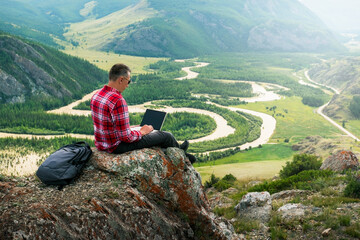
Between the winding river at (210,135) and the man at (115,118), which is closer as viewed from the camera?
the man at (115,118)

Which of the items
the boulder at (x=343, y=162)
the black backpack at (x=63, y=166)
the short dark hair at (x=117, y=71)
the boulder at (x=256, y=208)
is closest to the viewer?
the black backpack at (x=63, y=166)

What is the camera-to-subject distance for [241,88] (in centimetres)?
16562

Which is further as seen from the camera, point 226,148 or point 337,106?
point 337,106

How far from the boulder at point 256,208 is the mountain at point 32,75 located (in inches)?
4108

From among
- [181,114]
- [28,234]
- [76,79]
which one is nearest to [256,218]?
[28,234]

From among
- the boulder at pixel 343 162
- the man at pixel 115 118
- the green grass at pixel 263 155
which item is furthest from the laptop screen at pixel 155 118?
the green grass at pixel 263 155

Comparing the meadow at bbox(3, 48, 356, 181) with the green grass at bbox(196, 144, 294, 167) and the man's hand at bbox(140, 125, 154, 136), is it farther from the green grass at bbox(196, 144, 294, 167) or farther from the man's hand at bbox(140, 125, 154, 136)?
the man's hand at bbox(140, 125, 154, 136)

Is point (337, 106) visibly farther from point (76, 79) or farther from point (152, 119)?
point (152, 119)

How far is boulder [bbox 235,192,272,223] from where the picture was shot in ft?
55.3

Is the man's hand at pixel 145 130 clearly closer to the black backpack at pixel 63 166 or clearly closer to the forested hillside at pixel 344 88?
the black backpack at pixel 63 166

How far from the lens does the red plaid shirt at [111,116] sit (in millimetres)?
10836

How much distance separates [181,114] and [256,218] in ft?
309

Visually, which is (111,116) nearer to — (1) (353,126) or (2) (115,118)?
(2) (115,118)

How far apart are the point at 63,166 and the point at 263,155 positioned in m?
71.6
